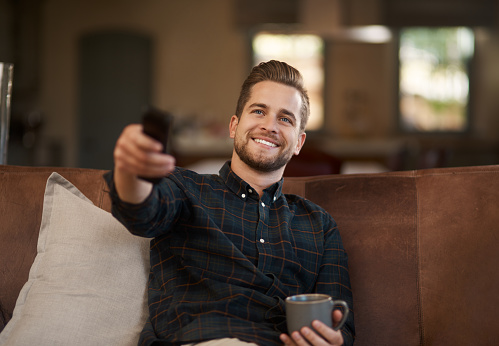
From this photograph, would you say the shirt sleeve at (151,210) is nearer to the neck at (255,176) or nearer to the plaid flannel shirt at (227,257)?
the plaid flannel shirt at (227,257)

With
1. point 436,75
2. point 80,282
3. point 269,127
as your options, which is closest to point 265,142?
point 269,127

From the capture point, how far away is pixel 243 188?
1.53m

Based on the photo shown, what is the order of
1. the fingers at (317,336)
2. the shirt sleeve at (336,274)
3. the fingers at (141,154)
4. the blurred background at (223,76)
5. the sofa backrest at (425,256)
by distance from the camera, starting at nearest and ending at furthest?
1. the fingers at (141,154)
2. the fingers at (317,336)
3. the shirt sleeve at (336,274)
4. the sofa backrest at (425,256)
5. the blurred background at (223,76)

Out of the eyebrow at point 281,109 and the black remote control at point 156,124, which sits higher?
the eyebrow at point 281,109

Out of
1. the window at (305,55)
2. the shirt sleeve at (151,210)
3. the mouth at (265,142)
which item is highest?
the window at (305,55)

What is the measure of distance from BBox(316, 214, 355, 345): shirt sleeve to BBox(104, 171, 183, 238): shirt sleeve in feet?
1.34

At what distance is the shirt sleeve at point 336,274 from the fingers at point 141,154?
1.93 feet

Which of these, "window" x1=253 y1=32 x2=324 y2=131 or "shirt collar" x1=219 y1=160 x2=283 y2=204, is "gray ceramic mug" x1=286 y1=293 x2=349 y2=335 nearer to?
"shirt collar" x1=219 y1=160 x2=283 y2=204

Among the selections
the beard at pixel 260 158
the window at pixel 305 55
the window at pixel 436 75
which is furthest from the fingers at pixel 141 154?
the window at pixel 436 75

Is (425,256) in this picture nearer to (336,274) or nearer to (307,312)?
(336,274)

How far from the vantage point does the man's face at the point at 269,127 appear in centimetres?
152

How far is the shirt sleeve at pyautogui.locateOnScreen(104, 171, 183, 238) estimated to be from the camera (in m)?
1.20

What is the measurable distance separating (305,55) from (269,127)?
633cm

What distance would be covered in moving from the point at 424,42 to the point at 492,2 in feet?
3.04
